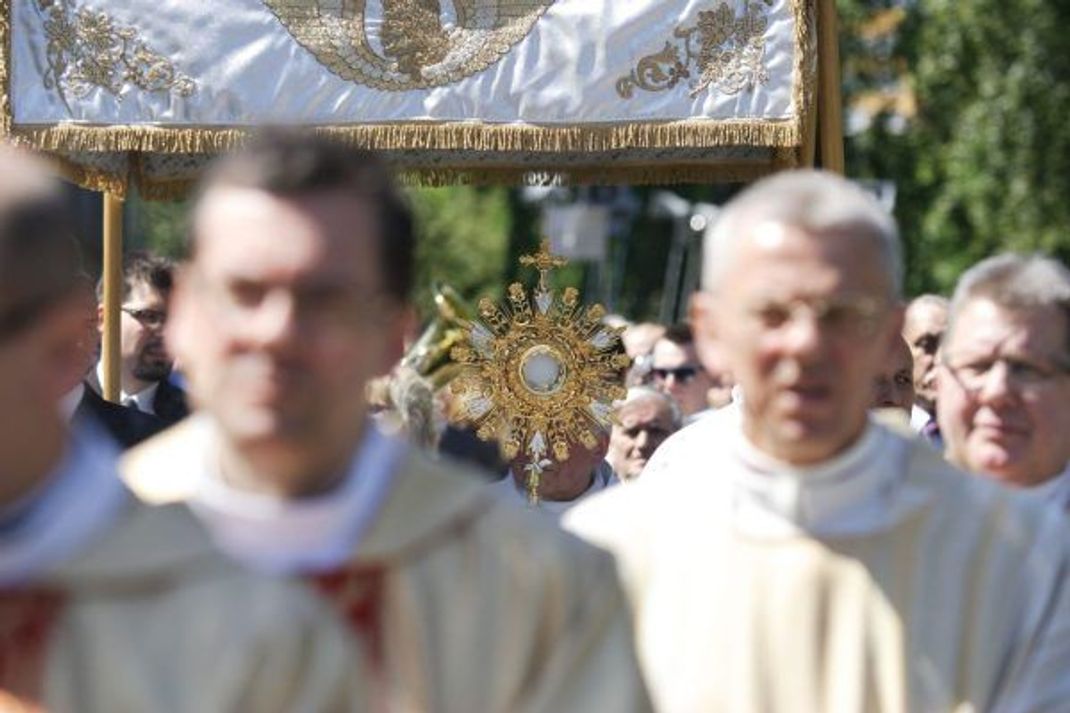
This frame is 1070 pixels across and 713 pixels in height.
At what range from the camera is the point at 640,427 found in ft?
28.0

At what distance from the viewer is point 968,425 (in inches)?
216

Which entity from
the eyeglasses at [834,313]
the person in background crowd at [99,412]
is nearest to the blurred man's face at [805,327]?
the eyeglasses at [834,313]

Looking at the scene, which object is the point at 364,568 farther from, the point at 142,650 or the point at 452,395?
the point at 452,395

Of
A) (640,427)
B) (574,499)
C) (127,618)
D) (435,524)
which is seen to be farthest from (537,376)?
(127,618)

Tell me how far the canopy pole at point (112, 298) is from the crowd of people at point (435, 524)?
4.01m

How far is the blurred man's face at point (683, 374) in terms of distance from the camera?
1048 cm

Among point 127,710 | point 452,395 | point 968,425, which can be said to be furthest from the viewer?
point 452,395

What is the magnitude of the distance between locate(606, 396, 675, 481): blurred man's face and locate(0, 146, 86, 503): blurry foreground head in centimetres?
502

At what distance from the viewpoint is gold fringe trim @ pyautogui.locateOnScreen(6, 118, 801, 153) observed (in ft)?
26.0

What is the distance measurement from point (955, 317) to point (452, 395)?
305 cm

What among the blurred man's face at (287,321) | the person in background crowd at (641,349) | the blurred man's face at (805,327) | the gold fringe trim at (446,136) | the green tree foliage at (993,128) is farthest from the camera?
the green tree foliage at (993,128)

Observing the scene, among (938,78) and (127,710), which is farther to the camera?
(938,78)

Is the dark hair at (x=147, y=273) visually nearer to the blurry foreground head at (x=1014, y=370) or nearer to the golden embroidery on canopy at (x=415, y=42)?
the golden embroidery on canopy at (x=415, y=42)

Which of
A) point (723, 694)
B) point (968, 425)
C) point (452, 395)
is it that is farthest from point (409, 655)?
point (452, 395)
